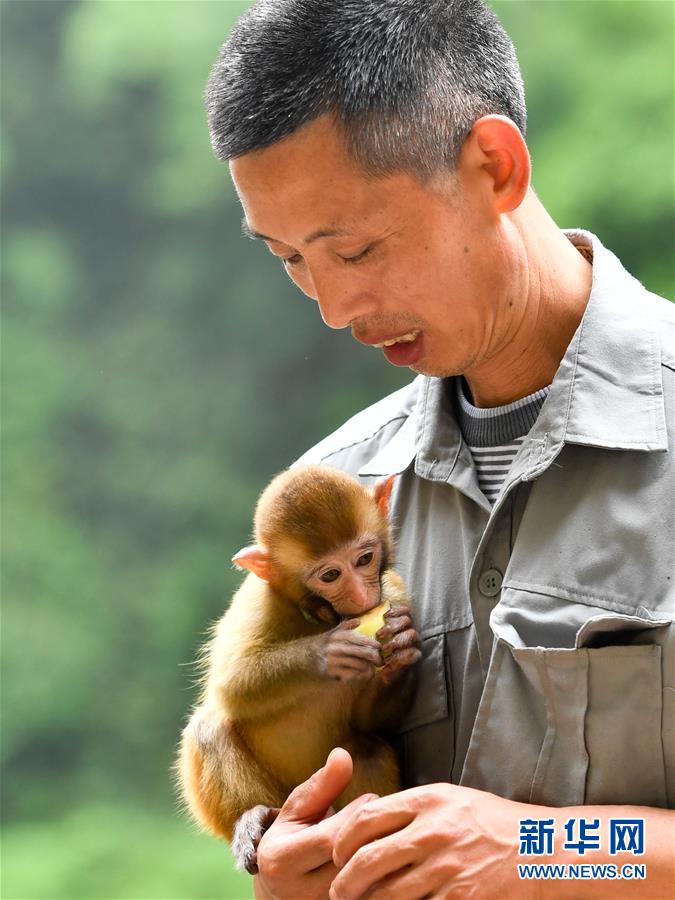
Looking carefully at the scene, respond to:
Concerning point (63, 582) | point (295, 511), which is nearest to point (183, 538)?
point (63, 582)

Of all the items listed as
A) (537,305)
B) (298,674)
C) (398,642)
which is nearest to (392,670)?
(398,642)

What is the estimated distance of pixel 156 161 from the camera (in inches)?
187

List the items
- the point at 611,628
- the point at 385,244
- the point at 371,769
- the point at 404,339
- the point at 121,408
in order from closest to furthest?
1. the point at 611,628
2. the point at 385,244
3. the point at 404,339
4. the point at 371,769
5. the point at 121,408

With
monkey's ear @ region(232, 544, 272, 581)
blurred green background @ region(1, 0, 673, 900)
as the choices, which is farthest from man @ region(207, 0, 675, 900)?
blurred green background @ region(1, 0, 673, 900)

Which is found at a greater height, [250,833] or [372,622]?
[372,622]

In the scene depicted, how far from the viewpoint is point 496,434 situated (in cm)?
199

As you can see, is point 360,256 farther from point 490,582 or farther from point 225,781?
point 225,781

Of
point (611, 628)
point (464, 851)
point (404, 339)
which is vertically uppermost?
point (404, 339)

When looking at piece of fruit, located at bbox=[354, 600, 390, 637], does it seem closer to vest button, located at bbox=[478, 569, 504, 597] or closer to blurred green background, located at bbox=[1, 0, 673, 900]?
vest button, located at bbox=[478, 569, 504, 597]

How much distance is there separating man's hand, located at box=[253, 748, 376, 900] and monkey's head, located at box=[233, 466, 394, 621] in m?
0.31

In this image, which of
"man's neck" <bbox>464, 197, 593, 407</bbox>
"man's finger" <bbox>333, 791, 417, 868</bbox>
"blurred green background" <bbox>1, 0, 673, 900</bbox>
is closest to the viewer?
"man's finger" <bbox>333, 791, 417, 868</bbox>

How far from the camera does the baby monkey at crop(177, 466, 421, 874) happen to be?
1976 millimetres

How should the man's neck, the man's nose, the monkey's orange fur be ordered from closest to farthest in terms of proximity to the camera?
the man's nose
the man's neck
the monkey's orange fur

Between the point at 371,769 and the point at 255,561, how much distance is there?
421 mm
